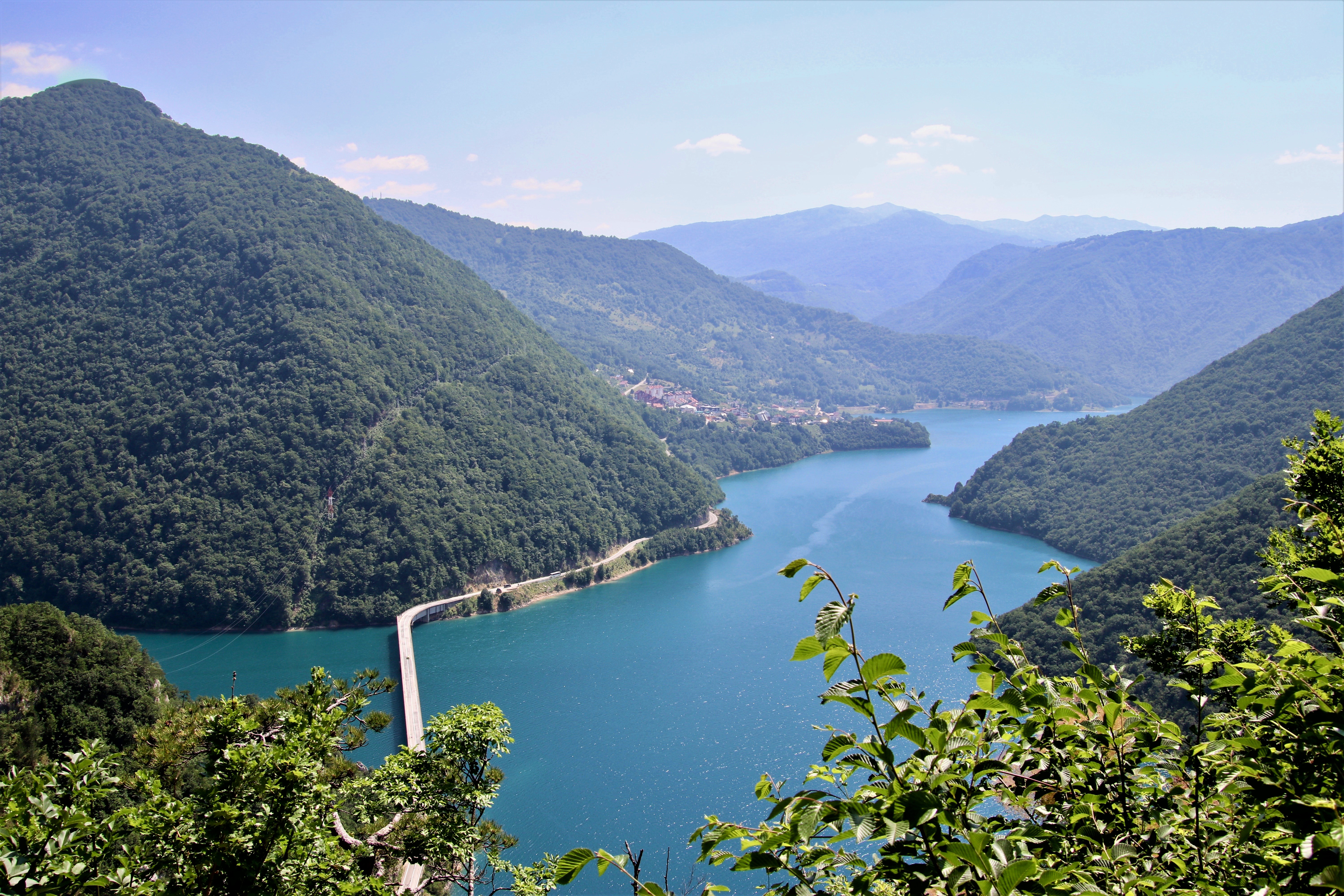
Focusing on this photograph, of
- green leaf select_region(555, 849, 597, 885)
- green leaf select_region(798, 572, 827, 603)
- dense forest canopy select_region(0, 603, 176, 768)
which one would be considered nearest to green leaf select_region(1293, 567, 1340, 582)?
green leaf select_region(798, 572, 827, 603)

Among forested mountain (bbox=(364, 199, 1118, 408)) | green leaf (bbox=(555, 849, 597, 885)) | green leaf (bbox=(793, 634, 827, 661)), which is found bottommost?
green leaf (bbox=(555, 849, 597, 885))

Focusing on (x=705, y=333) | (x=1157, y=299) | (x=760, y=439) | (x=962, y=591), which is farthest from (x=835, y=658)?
(x=1157, y=299)

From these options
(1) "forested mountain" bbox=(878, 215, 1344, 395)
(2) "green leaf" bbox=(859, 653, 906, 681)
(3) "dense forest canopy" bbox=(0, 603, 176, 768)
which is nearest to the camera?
(2) "green leaf" bbox=(859, 653, 906, 681)

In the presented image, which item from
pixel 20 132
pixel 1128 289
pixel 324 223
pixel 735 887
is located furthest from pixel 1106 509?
pixel 1128 289

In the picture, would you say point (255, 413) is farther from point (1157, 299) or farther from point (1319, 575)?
point (1157, 299)

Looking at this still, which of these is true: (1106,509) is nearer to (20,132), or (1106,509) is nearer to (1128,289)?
(20,132)

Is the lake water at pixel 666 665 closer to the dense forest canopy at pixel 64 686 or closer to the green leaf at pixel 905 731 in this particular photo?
the dense forest canopy at pixel 64 686

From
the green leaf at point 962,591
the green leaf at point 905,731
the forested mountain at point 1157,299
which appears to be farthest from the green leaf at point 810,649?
the forested mountain at point 1157,299

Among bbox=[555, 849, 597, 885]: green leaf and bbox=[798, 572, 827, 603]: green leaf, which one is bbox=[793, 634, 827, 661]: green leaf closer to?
bbox=[798, 572, 827, 603]: green leaf
